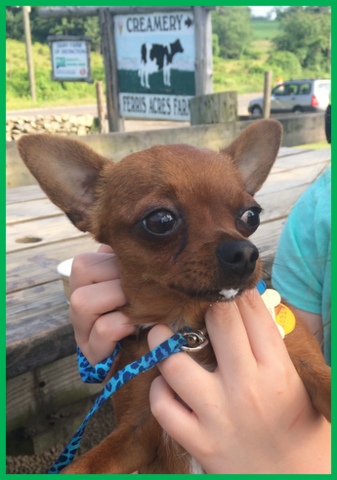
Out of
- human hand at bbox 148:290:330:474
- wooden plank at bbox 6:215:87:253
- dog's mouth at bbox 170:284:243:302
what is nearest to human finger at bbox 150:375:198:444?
human hand at bbox 148:290:330:474

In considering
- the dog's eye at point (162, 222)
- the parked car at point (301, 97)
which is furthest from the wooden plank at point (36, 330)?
the parked car at point (301, 97)

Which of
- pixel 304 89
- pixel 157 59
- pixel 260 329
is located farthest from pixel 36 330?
pixel 304 89

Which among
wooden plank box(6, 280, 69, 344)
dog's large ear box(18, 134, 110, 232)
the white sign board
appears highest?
the white sign board

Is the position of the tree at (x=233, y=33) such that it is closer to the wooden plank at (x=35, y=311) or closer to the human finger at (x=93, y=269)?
the wooden plank at (x=35, y=311)

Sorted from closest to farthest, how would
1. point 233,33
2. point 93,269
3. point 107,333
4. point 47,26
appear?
point 107,333
point 93,269
point 47,26
point 233,33

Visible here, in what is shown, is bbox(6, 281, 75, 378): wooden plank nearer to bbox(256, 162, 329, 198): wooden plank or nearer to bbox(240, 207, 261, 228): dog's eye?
bbox(240, 207, 261, 228): dog's eye

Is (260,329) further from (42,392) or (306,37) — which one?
(306,37)
